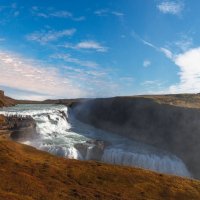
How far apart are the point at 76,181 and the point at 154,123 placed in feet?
196

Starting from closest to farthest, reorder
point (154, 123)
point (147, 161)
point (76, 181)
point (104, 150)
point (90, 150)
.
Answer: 1. point (76, 181)
2. point (147, 161)
3. point (90, 150)
4. point (104, 150)
5. point (154, 123)

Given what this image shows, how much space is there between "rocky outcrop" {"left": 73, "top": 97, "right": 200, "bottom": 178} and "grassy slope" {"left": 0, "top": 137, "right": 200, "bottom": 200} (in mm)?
33981

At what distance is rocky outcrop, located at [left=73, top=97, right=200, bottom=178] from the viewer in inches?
3292

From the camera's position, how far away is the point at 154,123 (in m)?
97.4

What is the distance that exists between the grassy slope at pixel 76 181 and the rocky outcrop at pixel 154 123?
33981 millimetres

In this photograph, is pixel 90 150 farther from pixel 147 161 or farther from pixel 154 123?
pixel 154 123

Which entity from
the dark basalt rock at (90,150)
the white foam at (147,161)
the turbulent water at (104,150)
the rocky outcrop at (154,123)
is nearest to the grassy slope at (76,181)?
the turbulent water at (104,150)

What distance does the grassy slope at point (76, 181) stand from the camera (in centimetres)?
3556

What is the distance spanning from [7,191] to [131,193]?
557 inches

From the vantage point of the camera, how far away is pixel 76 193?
36.3m

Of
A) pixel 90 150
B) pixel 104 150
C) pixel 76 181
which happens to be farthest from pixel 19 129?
pixel 76 181

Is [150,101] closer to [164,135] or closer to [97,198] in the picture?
[164,135]

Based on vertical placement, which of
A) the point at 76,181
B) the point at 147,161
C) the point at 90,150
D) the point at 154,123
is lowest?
the point at 147,161

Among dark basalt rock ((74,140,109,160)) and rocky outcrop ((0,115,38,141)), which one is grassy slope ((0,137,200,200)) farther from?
dark basalt rock ((74,140,109,160))
